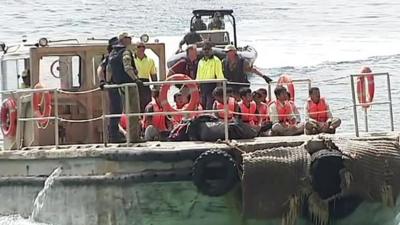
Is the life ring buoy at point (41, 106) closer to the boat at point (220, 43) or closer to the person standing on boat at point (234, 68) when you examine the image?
the boat at point (220, 43)

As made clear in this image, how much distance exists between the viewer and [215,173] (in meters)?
14.1

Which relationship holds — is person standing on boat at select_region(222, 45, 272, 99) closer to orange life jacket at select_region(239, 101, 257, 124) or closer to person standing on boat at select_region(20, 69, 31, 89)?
orange life jacket at select_region(239, 101, 257, 124)

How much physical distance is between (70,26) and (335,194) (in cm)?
3817

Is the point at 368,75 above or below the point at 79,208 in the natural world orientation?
above

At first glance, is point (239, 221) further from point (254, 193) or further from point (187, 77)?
point (187, 77)

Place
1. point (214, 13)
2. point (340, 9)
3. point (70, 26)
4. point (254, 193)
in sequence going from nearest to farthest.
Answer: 1. point (254, 193)
2. point (214, 13)
3. point (70, 26)
4. point (340, 9)

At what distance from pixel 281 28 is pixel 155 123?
38.2m

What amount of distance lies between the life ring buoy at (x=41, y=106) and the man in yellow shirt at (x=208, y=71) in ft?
6.37

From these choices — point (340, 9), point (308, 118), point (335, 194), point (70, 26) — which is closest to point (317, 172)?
point (335, 194)

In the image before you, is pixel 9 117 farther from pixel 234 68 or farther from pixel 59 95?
pixel 234 68

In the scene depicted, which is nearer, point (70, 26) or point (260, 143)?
point (260, 143)

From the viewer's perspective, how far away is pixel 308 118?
15.7 metres

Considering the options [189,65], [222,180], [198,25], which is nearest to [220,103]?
[222,180]

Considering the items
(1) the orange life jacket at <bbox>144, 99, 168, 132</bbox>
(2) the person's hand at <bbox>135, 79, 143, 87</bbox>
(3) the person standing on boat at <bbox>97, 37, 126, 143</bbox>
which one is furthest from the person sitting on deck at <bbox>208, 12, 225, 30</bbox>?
(2) the person's hand at <bbox>135, 79, 143, 87</bbox>
